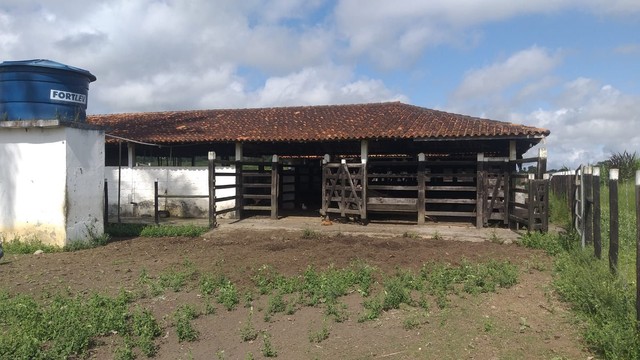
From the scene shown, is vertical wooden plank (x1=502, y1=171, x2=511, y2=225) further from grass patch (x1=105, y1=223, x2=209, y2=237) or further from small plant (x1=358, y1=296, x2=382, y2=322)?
grass patch (x1=105, y1=223, x2=209, y2=237)

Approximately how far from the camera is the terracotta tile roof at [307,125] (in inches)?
502

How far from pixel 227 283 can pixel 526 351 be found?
13.0 feet

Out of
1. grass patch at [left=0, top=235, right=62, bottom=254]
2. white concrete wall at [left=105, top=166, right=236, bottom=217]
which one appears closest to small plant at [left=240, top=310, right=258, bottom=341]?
grass patch at [left=0, top=235, right=62, bottom=254]

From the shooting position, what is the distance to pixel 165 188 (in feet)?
52.1

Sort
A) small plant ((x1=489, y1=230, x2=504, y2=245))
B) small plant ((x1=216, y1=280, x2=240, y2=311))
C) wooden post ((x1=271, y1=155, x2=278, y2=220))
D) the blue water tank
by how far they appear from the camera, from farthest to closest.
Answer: wooden post ((x1=271, y1=155, x2=278, y2=220)) < small plant ((x1=489, y1=230, x2=504, y2=245)) < the blue water tank < small plant ((x1=216, y1=280, x2=240, y2=311))

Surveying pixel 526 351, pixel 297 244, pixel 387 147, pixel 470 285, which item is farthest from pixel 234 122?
pixel 526 351

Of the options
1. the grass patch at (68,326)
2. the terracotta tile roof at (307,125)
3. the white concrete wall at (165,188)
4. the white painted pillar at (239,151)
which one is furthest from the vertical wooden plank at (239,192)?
the grass patch at (68,326)

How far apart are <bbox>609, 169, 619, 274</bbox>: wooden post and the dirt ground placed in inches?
30.7

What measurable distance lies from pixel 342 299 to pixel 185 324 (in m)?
1.99

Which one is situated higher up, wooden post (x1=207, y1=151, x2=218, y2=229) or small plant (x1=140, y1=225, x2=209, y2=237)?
wooden post (x1=207, y1=151, x2=218, y2=229)

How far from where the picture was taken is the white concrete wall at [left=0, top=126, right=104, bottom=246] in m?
9.55

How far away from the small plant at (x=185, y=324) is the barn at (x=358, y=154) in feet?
20.7

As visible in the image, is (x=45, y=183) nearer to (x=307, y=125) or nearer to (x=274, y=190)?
(x=274, y=190)

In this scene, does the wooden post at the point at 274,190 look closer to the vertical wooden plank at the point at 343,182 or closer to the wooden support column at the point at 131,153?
the vertical wooden plank at the point at 343,182
